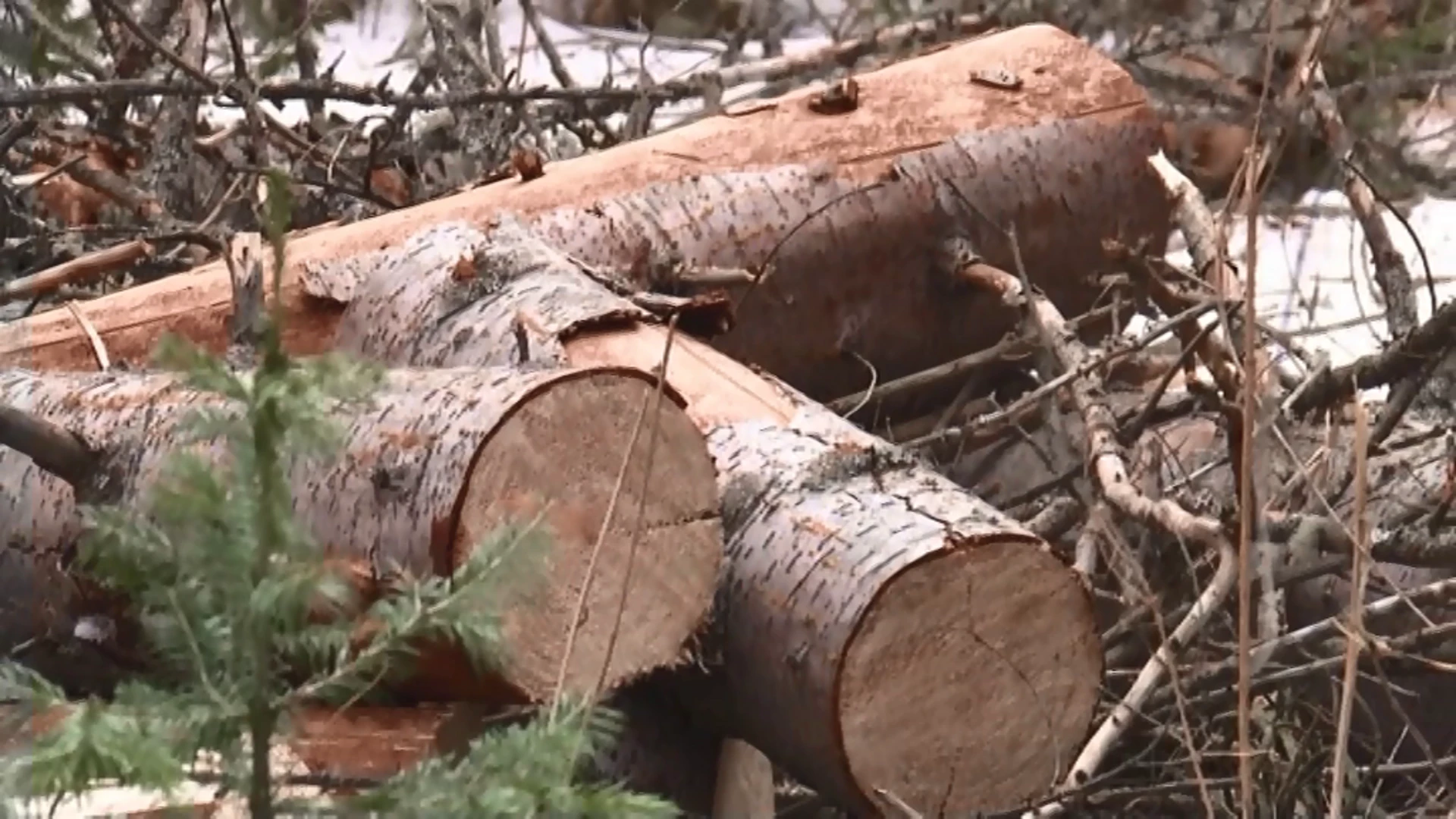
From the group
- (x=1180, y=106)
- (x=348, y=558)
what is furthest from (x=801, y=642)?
(x=1180, y=106)

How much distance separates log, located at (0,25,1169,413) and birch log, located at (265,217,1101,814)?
551 mm

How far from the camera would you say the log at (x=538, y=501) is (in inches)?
49.7

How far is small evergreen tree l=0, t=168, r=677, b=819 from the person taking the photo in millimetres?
662

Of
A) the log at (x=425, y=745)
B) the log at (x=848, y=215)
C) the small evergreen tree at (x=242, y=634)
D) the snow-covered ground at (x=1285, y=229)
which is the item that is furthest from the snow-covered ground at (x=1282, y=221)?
the small evergreen tree at (x=242, y=634)

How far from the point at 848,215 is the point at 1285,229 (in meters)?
1.74

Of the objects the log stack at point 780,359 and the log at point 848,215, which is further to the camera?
the log at point 848,215

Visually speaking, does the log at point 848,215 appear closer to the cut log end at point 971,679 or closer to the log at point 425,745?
the log at point 425,745

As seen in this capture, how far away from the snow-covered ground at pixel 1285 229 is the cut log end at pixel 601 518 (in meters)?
1.15

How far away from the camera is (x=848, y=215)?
219 cm

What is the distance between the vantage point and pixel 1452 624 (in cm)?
149

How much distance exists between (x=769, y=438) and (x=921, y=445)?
52 centimetres

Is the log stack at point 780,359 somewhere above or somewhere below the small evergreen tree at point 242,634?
below

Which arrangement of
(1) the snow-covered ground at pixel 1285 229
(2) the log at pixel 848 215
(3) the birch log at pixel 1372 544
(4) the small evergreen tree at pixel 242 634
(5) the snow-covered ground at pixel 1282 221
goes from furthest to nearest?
1. (5) the snow-covered ground at pixel 1282 221
2. (1) the snow-covered ground at pixel 1285 229
3. (2) the log at pixel 848 215
4. (3) the birch log at pixel 1372 544
5. (4) the small evergreen tree at pixel 242 634

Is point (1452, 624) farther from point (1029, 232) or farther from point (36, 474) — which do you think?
point (36, 474)
